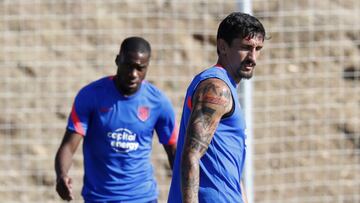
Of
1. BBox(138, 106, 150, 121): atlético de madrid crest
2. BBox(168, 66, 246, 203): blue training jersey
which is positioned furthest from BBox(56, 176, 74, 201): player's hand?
BBox(168, 66, 246, 203): blue training jersey

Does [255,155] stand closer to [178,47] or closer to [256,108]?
[256,108]

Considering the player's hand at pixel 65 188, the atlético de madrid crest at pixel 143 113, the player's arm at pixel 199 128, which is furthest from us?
the atlético de madrid crest at pixel 143 113

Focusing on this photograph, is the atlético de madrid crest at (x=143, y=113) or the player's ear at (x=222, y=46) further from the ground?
the player's ear at (x=222, y=46)

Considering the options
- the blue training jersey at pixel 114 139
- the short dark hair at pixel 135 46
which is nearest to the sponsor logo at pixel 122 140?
the blue training jersey at pixel 114 139

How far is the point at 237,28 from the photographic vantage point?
544 centimetres

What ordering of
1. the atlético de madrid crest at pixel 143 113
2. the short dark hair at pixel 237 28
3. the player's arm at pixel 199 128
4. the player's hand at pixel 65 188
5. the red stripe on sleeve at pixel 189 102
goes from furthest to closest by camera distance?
the atlético de madrid crest at pixel 143 113 < the player's hand at pixel 65 188 < the short dark hair at pixel 237 28 < the red stripe on sleeve at pixel 189 102 < the player's arm at pixel 199 128

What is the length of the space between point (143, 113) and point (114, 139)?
31 cm

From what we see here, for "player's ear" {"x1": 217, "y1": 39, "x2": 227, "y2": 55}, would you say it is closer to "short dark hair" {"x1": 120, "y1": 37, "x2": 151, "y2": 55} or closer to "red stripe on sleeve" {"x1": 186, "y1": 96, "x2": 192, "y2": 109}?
"red stripe on sleeve" {"x1": 186, "y1": 96, "x2": 192, "y2": 109}

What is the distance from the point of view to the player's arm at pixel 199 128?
5156mm

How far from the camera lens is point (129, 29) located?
10.3 m

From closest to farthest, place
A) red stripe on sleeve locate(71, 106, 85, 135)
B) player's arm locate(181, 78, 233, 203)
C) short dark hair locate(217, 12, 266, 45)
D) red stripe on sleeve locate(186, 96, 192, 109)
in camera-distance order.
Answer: player's arm locate(181, 78, 233, 203), red stripe on sleeve locate(186, 96, 192, 109), short dark hair locate(217, 12, 266, 45), red stripe on sleeve locate(71, 106, 85, 135)

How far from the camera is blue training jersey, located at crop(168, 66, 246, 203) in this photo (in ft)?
17.6

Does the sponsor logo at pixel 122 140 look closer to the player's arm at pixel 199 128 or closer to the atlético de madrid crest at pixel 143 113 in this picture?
the atlético de madrid crest at pixel 143 113

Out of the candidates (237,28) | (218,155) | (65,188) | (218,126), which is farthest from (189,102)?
(65,188)
